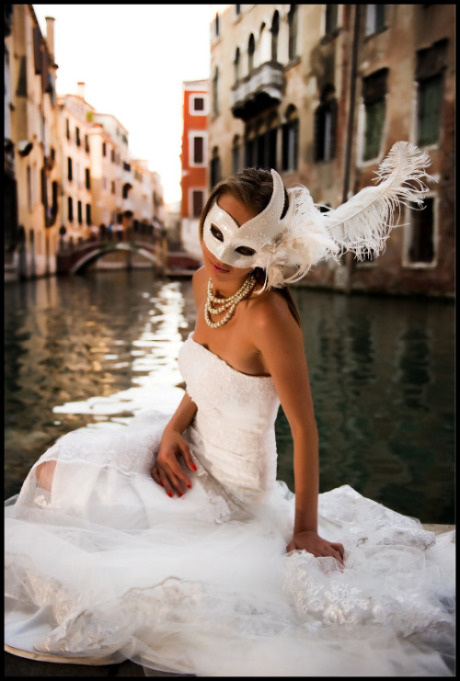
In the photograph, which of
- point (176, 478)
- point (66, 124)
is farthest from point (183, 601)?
point (66, 124)

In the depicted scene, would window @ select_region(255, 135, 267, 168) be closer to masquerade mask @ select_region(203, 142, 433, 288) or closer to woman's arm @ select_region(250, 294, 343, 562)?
masquerade mask @ select_region(203, 142, 433, 288)

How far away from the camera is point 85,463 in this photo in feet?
4.98

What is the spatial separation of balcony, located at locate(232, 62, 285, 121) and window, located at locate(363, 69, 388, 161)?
4.17 m

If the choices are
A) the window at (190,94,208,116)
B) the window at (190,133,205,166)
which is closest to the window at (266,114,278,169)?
the window at (190,133,205,166)

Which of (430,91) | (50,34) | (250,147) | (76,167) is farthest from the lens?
(76,167)

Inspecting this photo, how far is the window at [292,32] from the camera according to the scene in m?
16.1

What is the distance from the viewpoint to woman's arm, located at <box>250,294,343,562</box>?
55.2 inches

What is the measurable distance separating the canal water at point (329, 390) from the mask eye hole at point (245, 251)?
1475mm

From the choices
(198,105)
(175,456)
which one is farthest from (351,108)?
(198,105)

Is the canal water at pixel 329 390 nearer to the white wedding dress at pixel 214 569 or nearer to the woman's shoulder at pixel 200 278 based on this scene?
the white wedding dress at pixel 214 569

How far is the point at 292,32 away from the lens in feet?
53.6

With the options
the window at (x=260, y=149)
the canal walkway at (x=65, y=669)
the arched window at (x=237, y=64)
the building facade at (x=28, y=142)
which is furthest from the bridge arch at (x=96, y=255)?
the canal walkway at (x=65, y=669)

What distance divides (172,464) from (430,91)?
1213cm

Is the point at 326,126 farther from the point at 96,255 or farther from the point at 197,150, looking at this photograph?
the point at 96,255
